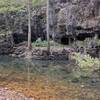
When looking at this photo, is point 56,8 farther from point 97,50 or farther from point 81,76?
point 81,76

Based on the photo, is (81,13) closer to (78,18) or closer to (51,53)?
(78,18)

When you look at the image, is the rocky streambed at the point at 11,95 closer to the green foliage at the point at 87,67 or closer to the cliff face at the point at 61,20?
the green foliage at the point at 87,67

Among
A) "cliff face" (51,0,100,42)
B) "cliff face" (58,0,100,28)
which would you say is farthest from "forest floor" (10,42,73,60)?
"cliff face" (58,0,100,28)

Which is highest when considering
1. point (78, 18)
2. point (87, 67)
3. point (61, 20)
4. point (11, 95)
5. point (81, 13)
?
point (81, 13)

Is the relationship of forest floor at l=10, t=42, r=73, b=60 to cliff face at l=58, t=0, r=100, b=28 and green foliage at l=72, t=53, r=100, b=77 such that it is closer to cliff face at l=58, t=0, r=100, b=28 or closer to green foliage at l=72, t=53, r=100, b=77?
cliff face at l=58, t=0, r=100, b=28

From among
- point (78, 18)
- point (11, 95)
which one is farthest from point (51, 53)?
point (11, 95)

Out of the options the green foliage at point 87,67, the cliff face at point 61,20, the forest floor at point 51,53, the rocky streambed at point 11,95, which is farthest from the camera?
the cliff face at point 61,20

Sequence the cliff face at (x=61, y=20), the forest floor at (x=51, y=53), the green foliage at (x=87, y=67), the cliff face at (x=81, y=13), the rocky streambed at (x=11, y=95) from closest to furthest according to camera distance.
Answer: the rocky streambed at (x=11, y=95), the green foliage at (x=87, y=67), the forest floor at (x=51, y=53), the cliff face at (x=81, y=13), the cliff face at (x=61, y=20)

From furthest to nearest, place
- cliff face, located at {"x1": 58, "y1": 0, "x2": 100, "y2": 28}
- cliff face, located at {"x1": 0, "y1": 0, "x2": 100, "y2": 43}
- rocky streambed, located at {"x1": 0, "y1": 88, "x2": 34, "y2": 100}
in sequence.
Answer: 1. cliff face, located at {"x1": 0, "y1": 0, "x2": 100, "y2": 43}
2. cliff face, located at {"x1": 58, "y1": 0, "x2": 100, "y2": 28}
3. rocky streambed, located at {"x1": 0, "y1": 88, "x2": 34, "y2": 100}

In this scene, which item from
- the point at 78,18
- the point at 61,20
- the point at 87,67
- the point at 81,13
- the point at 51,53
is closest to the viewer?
the point at 87,67

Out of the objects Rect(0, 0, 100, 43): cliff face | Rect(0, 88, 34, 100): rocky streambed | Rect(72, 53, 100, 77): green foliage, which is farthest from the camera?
Rect(0, 0, 100, 43): cliff face

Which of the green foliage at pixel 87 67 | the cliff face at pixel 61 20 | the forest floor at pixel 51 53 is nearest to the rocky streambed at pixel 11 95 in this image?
the green foliage at pixel 87 67

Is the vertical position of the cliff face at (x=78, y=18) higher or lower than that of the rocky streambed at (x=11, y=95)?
higher

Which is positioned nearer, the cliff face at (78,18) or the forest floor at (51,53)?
the forest floor at (51,53)
